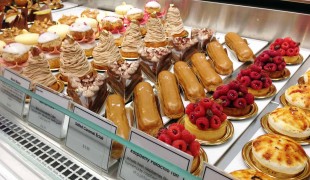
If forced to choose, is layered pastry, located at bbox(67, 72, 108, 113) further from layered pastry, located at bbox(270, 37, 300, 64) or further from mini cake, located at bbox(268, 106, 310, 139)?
layered pastry, located at bbox(270, 37, 300, 64)

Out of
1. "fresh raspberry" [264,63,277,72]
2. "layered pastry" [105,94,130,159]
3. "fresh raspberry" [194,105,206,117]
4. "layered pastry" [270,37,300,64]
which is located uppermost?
"layered pastry" [270,37,300,64]

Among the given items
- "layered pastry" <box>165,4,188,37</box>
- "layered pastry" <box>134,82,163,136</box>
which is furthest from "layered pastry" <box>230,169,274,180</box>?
"layered pastry" <box>165,4,188,37</box>

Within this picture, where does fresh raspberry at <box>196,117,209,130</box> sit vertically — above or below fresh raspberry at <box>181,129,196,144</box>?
below

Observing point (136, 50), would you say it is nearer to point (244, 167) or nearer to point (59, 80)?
point (59, 80)

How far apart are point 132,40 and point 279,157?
1.38 meters

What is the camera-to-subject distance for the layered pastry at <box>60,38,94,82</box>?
196 cm

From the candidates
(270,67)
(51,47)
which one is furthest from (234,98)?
(51,47)

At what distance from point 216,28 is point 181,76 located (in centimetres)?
95

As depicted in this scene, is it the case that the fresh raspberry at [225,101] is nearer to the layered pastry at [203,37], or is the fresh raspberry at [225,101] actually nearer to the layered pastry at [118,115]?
the layered pastry at [118,115]

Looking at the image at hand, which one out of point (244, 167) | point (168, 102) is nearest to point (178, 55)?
point (168, 102)

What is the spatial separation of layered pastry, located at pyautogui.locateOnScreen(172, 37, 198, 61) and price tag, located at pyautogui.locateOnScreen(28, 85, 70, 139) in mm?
1000

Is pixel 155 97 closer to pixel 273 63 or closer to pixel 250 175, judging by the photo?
pixel 250 175

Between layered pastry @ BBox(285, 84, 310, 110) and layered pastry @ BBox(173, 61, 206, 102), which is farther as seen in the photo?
layered pastry @ BBox(173, 61, 206, 102)

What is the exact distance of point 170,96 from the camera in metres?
1.67
